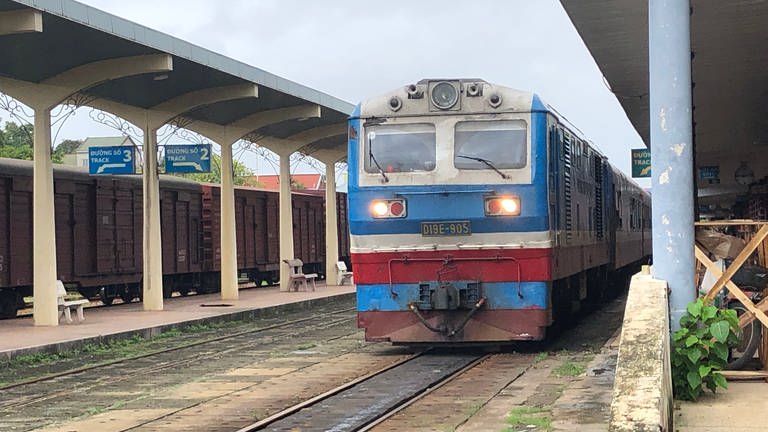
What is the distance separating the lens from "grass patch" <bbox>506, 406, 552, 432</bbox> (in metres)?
7.94

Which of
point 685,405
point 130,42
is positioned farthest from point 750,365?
point 130,42

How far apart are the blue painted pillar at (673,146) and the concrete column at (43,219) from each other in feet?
35.5

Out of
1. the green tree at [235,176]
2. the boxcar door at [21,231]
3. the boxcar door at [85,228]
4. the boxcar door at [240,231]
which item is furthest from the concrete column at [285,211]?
the green tree at [235,176]

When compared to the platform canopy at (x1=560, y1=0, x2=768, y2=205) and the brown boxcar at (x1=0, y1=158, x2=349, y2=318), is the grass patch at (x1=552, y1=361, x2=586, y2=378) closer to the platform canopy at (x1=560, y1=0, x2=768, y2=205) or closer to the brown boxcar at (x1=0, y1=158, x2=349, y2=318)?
the platform canopy at (x1=560, y1=0, x2=768, y2=205)

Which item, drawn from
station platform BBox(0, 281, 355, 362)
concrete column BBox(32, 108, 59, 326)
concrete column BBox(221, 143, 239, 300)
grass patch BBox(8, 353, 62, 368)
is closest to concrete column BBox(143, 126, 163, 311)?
station platform BBox(0, 281, 355, 362)

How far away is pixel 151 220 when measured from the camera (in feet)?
66.6

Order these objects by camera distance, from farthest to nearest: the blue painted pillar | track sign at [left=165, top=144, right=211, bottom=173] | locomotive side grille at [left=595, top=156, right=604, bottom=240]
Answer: track sign at [left=165, top=144, right=211, bottom=173] < locomotive side grille at [left=595, top=156, right=604, bottom=240] < the blue painted pillar

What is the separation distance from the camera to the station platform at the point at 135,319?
48.0 ft

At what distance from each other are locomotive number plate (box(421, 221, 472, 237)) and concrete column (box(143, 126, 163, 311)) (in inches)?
360

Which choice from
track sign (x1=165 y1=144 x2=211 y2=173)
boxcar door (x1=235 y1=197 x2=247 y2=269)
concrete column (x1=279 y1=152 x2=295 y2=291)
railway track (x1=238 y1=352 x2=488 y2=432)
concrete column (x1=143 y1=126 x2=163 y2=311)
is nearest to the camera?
railway track (x1=238 y1=352 x2=488 y2=432)

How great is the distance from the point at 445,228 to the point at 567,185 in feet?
8.26

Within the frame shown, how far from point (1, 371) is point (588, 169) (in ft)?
30.4

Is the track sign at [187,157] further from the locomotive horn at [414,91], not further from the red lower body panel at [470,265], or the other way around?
the red lower body panel at [470,265]

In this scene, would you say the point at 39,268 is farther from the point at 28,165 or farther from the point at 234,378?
the point at 234,378
